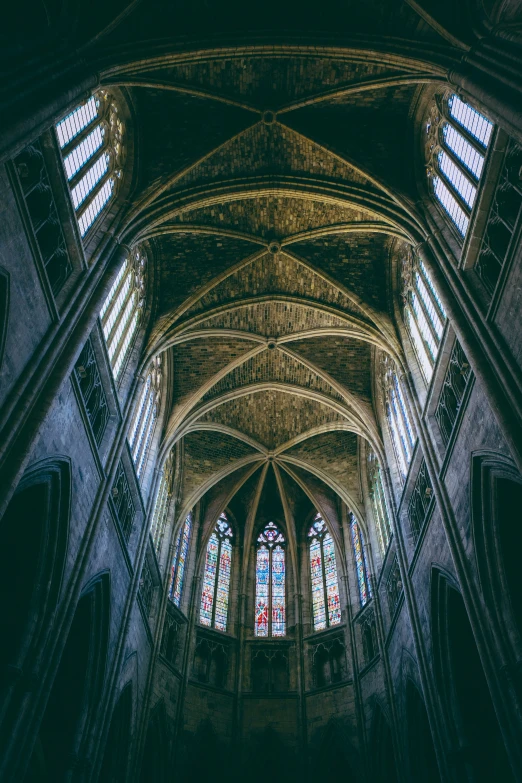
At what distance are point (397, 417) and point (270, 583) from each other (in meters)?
9.02

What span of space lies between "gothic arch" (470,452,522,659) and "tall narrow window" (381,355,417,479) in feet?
16.2

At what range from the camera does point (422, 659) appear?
44.7ft

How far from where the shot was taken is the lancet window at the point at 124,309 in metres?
15.2

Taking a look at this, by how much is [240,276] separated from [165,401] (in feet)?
16.0

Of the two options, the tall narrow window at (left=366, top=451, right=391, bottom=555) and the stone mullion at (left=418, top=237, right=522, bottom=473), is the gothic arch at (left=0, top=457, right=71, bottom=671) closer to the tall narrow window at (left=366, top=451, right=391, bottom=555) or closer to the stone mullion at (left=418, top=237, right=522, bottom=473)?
the stone mullion at (left=418, top=237, right=522, bottom=473)

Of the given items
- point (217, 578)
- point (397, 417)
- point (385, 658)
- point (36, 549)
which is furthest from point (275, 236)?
point (217, 578)

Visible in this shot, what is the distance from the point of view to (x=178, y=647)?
20016 mm

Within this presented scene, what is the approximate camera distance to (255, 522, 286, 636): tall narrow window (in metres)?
22.1

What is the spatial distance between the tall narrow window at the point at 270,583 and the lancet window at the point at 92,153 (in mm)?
15066

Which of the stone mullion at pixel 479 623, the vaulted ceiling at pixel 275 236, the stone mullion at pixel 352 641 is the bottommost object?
the stone mullion at pixel 479 623

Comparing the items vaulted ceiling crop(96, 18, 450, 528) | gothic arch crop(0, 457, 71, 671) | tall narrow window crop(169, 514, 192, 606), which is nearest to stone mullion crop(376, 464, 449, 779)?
vaulted ceiling crop(96, 18, 450, 528)

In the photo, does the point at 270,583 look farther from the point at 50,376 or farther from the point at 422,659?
the point at 50,376

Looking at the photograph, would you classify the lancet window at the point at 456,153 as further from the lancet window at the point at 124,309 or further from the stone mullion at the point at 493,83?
the lancet window at the point at 124,309


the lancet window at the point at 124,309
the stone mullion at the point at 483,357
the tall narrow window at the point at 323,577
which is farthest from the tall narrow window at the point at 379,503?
the lancet window at the point at 124,309
